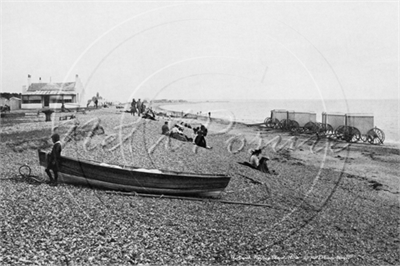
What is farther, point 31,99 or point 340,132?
point 31,99

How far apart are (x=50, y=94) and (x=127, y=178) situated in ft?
113

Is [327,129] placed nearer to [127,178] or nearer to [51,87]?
[127,178]

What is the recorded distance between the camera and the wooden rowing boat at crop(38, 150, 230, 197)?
9.17m

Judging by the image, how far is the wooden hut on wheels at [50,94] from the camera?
3922 centimetres

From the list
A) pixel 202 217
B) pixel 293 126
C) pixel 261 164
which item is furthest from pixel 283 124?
pixel 202 217

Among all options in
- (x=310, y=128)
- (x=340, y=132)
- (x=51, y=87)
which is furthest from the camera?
(x=51, y=87)

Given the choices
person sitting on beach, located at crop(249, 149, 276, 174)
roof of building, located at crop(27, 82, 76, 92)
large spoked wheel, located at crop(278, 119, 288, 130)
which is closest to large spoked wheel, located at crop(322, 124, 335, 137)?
large spoked wheel, located at crop(278, 119, 288, 130)

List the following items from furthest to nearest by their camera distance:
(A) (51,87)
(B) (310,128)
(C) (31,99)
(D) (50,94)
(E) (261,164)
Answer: (A) (51,87), (C) (31,99), (D) (50,94), (B) (310,128), (E) (261,164)

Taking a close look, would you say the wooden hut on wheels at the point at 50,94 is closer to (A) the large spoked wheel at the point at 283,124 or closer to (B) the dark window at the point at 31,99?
(B) the dark window at the point at 31,99

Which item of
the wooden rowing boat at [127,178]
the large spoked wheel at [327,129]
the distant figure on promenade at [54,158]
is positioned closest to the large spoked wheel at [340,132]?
the large spoked wheel at [327,129]

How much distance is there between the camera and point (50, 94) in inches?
1532

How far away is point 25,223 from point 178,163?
7982mm

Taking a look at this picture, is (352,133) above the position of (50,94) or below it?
below

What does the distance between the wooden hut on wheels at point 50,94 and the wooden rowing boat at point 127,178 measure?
32.0 metres
